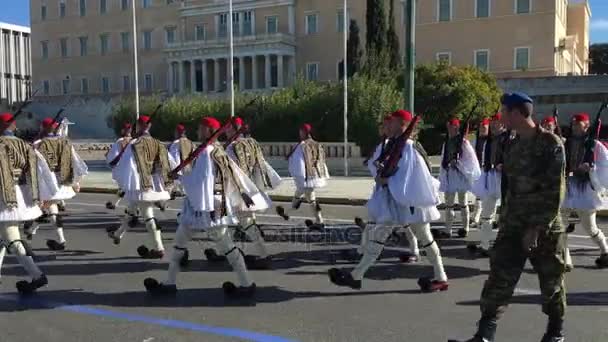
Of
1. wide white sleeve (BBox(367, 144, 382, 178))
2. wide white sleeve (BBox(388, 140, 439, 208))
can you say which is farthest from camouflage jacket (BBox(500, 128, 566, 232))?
wide white sleeve (BBox(367, 144, 382, 178))

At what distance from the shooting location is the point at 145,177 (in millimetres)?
9547

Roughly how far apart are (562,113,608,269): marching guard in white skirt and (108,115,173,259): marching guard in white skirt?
217 inches

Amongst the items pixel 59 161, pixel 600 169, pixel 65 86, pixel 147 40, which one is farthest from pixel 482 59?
pixel 59 161

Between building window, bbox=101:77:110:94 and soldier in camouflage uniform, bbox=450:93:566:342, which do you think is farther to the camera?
building window, bbox=101:77:110:94

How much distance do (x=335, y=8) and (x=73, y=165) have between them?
179ft

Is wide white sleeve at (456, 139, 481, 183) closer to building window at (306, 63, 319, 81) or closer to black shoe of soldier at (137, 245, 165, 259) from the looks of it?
black shoe of soldier at (137, 245, 165, 259)

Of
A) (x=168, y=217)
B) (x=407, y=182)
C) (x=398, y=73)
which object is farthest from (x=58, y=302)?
(x=398, y=73)

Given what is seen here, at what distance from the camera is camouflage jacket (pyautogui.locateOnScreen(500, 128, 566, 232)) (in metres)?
4.89

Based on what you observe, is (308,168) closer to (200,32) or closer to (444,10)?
(444,10)

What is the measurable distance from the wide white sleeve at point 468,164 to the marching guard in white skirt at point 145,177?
487 cm

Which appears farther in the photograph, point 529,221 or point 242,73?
point 242,73

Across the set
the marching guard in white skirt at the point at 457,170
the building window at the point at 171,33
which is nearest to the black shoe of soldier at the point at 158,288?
the marching guard in white skirt at the point at 457,170

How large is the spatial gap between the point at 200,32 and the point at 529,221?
6725 centimetres

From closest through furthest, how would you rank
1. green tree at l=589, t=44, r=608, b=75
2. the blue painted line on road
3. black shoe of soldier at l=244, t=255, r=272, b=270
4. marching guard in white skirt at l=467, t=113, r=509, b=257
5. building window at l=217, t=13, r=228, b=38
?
the blue painted line on road, black shoe of soldier at l=244, t=255, r=272, b=270, marching guard in white skirt at l=467, t=113, r=509, b=257, building window at l=217, t=13, r=228, b=38, green tree at l=589, t=44, r=608, b=75
